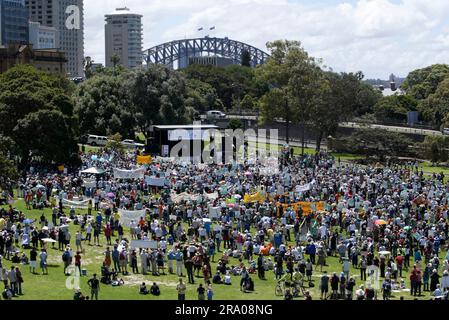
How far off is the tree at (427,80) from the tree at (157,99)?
1846 inches

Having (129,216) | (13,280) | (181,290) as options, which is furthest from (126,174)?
(181,290)

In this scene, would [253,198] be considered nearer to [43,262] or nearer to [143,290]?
[43,262]

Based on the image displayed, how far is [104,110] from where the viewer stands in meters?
76.4

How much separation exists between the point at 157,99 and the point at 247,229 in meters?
45.8

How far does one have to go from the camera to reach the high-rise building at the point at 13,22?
16625cm

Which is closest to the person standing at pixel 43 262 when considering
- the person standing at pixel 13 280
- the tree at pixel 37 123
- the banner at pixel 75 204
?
the person standing at pixel 13 280

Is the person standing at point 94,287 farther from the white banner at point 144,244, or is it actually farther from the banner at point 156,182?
the banner at point 156,182

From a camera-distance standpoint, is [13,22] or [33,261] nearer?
[33,261]

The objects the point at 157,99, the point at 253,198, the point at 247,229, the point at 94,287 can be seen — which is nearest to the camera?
the point at 94,287

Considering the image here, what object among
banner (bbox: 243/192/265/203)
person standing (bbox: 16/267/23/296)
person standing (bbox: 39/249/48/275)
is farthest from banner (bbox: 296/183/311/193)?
person standing (bbox: 16/267/23/296)

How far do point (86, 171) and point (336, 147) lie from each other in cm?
3893

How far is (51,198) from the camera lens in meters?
40.2

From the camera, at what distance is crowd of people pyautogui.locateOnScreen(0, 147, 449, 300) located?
27344 millimetres

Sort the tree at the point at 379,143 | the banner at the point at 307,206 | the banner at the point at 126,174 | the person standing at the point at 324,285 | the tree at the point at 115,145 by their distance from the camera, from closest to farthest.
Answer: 1. the person standing at the point at 324,285
2. the banner at the point at 307,206
3. the banner at the point at 126,174
4. the tree at the point at 115,145
5. the tree at the point at 379,143
